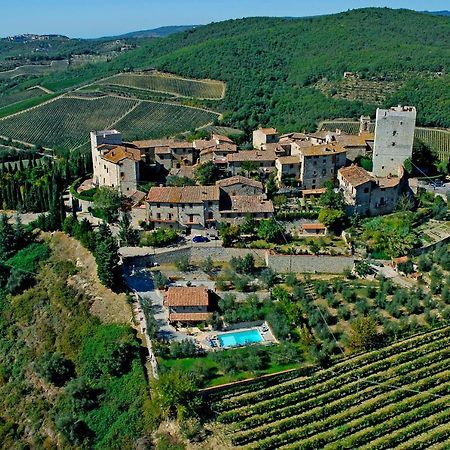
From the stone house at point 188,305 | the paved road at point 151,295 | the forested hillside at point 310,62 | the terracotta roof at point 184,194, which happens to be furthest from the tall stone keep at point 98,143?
the forested hillside at point 310,62

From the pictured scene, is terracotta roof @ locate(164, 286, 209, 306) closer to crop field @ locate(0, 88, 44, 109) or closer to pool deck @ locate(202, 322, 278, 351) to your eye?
pool deck @ locate(202, 322, 278, 351)

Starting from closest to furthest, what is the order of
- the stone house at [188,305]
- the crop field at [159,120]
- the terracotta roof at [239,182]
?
the stone house at [188,305] < the terracotta roof at [239,182] < the crop field at [159,120]

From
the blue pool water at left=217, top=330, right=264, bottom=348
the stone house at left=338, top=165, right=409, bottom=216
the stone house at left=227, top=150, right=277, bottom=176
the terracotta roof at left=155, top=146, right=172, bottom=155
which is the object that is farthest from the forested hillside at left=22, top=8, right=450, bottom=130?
the blue pool water at left=217, top=330, right=264, bottom=348

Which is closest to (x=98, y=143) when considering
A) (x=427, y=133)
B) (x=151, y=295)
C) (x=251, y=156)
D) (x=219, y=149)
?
(x=219, y=149)

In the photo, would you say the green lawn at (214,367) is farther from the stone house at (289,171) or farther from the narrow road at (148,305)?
the stone house at (289,171)

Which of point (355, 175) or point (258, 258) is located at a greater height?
point (355, 175)

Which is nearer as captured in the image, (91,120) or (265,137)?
(265,137)

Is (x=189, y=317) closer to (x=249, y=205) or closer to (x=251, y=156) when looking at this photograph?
(x=249, y=205)
